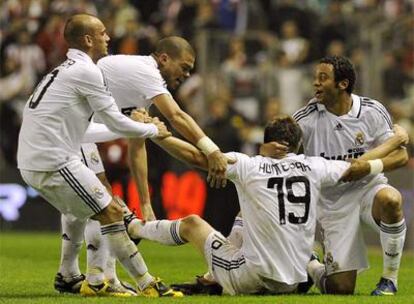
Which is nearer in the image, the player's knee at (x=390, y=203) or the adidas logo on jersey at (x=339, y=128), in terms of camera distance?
the player's knee at (x=390, y=203)

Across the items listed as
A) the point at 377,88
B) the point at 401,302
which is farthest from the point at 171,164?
the point at 401,302

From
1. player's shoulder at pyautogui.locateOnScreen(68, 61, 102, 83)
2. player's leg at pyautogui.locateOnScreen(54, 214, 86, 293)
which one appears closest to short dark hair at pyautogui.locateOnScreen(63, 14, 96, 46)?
player's shoulder at pyautogui.locateOnScreen(68, 61, 102, 83)

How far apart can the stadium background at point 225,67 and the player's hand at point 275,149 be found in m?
7.95

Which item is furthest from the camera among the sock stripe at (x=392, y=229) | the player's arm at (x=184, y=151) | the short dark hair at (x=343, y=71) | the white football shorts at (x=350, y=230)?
the short dark hair at (x=343, y=71)

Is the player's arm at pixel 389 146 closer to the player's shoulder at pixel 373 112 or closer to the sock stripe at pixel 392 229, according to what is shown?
the player's shoulder at pixel 373 112

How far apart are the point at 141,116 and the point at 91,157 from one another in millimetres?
1049

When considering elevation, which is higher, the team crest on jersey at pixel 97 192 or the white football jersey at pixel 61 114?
the white football jersey at pixel 61 114

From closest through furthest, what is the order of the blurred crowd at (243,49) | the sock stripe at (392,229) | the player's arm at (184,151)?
the player's arm at (184,151)
the sock stripe at (392,229)
the blurred crowd at (243,49)

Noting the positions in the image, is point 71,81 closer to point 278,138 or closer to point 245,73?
point 278,138

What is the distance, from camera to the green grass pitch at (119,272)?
31.5ft

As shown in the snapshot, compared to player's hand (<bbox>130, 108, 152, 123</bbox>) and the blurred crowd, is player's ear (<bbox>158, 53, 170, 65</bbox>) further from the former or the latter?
the blurred crowd

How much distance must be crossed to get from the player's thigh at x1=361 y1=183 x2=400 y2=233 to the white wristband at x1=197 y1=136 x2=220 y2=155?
1.50 m

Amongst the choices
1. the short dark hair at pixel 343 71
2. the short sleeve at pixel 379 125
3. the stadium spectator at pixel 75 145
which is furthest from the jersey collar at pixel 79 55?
the short sleeve at pixel 379 125

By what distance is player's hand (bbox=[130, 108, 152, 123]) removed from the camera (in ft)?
32.4
